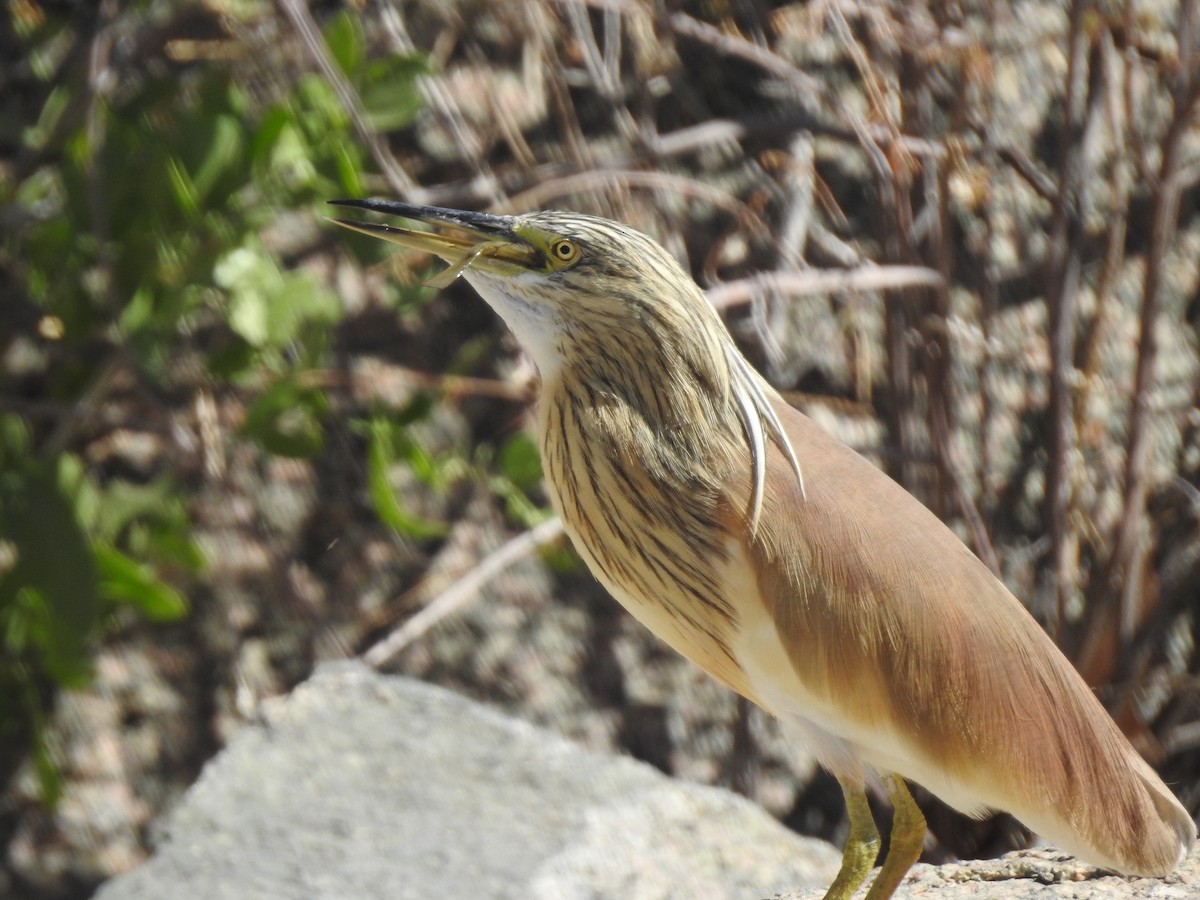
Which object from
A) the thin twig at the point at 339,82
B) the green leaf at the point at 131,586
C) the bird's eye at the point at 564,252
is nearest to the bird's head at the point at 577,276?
the bird's eye at the point at 564,252

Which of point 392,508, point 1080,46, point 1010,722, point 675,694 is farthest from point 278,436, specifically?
point 1080,46

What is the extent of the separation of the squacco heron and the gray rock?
0.77m

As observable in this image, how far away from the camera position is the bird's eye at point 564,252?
197cm

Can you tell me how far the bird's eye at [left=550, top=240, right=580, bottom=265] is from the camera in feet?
6.48

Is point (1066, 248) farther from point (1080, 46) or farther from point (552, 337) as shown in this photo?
point (552, 337)

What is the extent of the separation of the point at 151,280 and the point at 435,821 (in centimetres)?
126

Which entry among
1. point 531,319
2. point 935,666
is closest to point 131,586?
point 531,319

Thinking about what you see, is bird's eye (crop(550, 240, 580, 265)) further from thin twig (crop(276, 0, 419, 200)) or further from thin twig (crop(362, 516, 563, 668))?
thin twig (crop(362, 516, 563, 668))

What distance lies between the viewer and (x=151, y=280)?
3086mm

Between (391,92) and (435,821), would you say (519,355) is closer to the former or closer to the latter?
(391,92)

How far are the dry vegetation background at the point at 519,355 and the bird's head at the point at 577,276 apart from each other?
112 cm

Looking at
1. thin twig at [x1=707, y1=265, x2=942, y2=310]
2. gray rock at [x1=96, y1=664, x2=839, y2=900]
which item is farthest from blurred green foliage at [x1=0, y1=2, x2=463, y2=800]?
thin twig at [x1=707, y1=265, x2=942, y2=310]

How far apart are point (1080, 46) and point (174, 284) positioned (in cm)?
212

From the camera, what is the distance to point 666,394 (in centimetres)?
199
